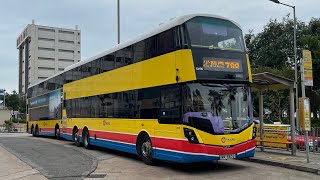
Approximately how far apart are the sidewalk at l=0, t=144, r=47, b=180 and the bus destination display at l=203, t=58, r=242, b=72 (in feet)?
17.9

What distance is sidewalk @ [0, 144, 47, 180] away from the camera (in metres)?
10.7

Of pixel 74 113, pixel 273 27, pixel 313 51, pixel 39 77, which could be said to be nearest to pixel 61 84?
pixel 74 113

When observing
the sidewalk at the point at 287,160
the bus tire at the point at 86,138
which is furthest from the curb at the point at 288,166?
the bus tire at the point at 86,138

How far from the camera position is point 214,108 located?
11312 millimetres

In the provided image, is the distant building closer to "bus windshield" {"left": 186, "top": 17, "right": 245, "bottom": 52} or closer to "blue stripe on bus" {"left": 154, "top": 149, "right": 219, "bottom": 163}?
"blue stripe on bus" {"left": 154, "top": 149, "right": 219, "bottom": 163}

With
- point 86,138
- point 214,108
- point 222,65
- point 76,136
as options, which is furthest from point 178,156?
point 76,136

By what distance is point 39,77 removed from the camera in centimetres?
13238

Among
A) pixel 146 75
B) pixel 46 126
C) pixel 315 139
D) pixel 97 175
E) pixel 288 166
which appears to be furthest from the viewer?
pixel 46 126

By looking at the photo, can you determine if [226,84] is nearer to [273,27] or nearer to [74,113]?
[74,113]

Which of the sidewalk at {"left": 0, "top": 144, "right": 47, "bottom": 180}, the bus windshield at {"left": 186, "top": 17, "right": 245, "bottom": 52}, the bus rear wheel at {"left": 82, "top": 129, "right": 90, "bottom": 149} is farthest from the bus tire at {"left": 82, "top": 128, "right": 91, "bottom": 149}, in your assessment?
the bus windshield at {"left": 186, "top": 17, "right": 245, "bottom": 52}

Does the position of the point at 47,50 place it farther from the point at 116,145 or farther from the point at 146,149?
the point at 146,149

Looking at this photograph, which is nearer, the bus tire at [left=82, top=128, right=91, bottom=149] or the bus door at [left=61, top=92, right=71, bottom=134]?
the bus tire at [left=82, top=128, right=91, bottom=149]

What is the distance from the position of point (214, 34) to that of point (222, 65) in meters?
1.01

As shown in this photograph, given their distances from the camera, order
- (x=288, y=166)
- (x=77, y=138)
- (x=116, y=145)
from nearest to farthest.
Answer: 1. (x=288, y=166)
2. (x=116, y=145)
3. (x=77, y=138)
